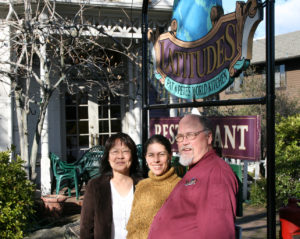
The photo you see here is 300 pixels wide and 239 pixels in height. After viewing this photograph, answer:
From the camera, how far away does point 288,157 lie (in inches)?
213

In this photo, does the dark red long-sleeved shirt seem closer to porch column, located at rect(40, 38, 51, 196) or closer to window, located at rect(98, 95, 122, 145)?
porch column, located at rect(40, 38, 51, 196)

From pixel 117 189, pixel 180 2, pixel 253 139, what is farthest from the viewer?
Answer: pixel 180 2

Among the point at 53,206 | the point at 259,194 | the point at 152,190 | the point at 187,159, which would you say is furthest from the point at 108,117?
the point at 187,159

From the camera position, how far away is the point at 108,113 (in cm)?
916

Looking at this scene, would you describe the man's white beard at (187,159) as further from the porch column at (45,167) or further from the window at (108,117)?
the window at (108,117)

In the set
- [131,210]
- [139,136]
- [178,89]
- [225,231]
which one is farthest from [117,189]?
[139,136]

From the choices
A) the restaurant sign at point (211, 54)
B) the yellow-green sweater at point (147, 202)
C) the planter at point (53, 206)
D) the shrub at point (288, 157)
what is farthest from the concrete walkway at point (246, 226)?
the restaurant sign at point (211, 54)

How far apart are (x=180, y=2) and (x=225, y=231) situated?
2173 millimetres

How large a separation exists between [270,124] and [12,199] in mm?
3440

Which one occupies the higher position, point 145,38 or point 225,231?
point 145,38

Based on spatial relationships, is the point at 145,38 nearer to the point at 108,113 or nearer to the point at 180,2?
Result: the point at 180,2

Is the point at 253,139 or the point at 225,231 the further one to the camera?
the point at 253,139

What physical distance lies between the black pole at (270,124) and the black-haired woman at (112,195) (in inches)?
39.6

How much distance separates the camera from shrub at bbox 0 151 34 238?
4195mm
